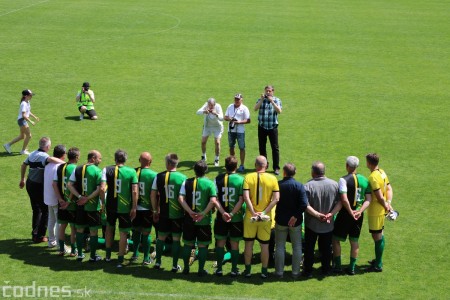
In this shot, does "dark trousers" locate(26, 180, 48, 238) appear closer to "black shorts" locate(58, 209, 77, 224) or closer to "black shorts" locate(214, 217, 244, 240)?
"black shorts" locate(58, 209, 77, 224)

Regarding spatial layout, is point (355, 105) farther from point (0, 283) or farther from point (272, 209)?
point (0, 283)

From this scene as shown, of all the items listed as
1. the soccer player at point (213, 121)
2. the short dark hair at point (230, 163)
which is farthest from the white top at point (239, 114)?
the short dark hair at point (230, 163)

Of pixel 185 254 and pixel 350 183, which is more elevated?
pixel 350 183

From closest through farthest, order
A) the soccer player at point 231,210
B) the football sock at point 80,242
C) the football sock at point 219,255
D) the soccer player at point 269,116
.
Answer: the soccer player at point 231,210, the football sock at point 219,255, the football sock at point 80,242, the soccer player at point 269,116

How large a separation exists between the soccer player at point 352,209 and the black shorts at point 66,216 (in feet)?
15.3

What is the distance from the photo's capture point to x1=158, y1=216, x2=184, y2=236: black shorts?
11.7 meters

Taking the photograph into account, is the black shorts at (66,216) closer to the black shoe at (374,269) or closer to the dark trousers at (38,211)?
the dark trousers at (38,211)

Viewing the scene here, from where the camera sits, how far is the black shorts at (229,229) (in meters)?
11.6

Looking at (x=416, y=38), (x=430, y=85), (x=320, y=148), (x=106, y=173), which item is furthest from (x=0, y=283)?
(x=416, y=38)

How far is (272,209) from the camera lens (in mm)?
11789

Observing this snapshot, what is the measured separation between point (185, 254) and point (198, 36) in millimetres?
23397

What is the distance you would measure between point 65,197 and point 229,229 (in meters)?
3.06

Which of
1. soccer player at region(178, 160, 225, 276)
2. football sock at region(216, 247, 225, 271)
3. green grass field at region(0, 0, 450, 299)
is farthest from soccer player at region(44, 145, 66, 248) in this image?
football sock at region(216, 247, 225, 271)

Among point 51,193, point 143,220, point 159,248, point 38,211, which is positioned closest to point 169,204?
point 143,220
